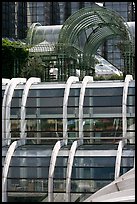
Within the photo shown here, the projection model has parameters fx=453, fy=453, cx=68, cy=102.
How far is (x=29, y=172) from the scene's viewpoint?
625 inches

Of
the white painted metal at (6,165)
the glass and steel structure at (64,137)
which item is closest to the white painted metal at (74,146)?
the glass and steel structure at (64,137)

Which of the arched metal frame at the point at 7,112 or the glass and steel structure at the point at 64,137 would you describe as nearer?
the glass and steel structure at the point at 64,137

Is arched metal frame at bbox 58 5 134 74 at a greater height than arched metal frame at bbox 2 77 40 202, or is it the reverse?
arched metal frame at bbox 58 5 134 74

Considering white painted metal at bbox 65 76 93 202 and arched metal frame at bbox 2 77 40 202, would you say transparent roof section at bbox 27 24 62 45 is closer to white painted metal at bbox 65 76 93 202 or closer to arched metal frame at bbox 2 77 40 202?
arched metal frame at bbox 2 77 40 202

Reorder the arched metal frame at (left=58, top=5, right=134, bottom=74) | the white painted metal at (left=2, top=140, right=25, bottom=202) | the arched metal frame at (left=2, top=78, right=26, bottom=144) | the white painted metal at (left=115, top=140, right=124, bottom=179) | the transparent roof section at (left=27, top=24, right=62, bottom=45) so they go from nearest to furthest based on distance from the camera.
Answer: the white painted metal at (left=115, top=140, right=124, bottom=179), the white painted metal at (left=2, top=140, right=25, bottom=202), the arched metal frame at (left=2, top=78, right=26, bottom=144), the arched metal frame at (left=58, top=5, right=134, bottom=74), the transparent roof section at (left=27, top=24, right=62, bottom=45)

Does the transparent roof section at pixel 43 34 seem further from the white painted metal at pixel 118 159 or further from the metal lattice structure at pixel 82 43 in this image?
the white painted metal at pixel 118 159

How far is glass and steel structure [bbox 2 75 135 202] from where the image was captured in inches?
606

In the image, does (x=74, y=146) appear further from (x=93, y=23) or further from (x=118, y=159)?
(x=93, y=23)

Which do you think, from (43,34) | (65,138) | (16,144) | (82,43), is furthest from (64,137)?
(43,34)

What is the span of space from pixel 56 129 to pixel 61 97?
1340 mm

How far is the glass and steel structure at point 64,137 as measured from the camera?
15398 mm

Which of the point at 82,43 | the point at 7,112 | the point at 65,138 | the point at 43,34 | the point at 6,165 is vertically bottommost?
the point at 6,165

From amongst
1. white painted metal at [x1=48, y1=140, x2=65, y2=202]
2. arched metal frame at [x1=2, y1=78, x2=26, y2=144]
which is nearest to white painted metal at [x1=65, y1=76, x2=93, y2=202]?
white painted metal at [x1=48, y1=140, x2=65, y2=202]

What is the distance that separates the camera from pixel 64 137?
1773 centimetres
